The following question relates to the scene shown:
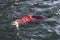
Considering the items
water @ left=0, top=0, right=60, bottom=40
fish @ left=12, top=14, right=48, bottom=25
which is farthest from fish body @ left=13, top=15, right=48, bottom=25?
water @ left=0, top=0, right=60, bottom=40

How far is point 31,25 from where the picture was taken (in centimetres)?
816

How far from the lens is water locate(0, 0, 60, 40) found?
7543mm

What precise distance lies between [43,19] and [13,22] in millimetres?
1117

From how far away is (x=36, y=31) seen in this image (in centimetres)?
779

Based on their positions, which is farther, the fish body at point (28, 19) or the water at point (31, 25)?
the fish body at point (28, 19)

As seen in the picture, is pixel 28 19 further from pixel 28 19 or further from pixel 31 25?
pixel 31 25

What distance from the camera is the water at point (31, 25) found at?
7543mm

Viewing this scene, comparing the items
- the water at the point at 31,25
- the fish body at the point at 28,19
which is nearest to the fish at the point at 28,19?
the fish body at the point at 28,19

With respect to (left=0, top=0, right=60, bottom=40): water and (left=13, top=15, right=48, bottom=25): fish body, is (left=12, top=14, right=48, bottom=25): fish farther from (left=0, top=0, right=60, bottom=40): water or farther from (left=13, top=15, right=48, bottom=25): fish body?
(left=0, top=0, right=60, bottom=40): water

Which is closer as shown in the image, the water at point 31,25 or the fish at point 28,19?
the water at point 31,25

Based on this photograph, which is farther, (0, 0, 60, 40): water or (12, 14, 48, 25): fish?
(12, 14, 48, 25): fish

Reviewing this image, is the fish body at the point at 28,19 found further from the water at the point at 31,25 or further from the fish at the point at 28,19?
the water at the point at 31,25

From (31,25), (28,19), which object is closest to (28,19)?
(28,19)

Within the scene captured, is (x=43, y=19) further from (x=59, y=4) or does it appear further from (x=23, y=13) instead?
(x=59, y=4)
